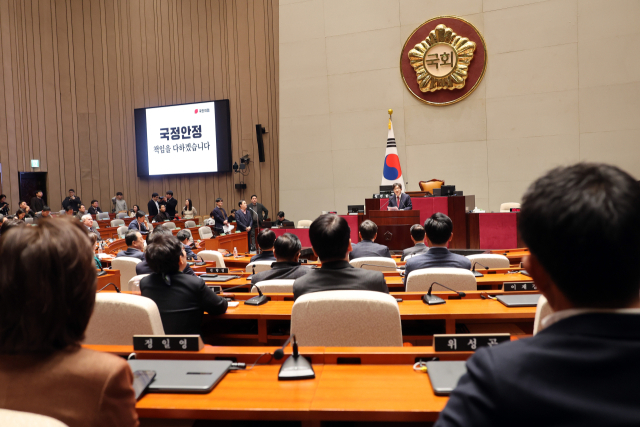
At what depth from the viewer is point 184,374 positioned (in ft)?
4.41

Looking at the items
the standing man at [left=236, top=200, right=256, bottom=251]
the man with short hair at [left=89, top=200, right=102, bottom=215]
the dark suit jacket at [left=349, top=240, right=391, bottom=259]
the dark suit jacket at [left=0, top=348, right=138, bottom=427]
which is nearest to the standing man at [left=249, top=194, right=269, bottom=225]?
the standing man at [left=236, top=200, right=256, bottom=251]

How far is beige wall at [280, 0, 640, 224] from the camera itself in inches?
324

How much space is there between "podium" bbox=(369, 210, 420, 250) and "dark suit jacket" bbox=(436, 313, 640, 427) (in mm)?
5866

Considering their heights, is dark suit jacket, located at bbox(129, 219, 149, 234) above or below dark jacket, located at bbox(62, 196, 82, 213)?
below

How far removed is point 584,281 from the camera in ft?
2.27

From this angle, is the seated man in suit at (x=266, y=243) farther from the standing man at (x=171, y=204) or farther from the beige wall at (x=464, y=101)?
the standing man at (x=171, y=204)

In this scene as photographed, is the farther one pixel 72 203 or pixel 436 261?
pixel 72 203

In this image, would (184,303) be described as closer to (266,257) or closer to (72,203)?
(266,257)

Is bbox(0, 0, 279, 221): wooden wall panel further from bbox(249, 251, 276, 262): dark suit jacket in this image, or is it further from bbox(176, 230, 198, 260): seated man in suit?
bbox(249, 251, 276, 262): dark suit jacket

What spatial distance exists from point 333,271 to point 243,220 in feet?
24.3

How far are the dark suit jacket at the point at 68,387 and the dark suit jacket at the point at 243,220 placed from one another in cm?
842

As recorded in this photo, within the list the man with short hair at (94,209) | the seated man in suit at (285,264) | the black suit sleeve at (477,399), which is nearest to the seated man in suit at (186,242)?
the seated man in suit at (285,264)

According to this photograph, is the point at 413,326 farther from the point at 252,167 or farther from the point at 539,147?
the point at 252,167

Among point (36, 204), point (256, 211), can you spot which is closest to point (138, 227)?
point (256, 211)
